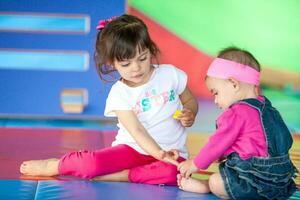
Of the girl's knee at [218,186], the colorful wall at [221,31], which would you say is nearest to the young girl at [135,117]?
the girl's knee at [218,186]

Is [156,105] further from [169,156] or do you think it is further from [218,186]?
[218,186]

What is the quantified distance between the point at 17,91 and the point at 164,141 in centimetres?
204

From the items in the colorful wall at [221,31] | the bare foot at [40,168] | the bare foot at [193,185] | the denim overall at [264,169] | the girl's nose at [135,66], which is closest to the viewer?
the denim overall at [264,169]

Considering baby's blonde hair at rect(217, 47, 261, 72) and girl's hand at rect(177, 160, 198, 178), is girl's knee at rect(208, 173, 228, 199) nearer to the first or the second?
girl's hand at rect(177, 160, 198, 178)

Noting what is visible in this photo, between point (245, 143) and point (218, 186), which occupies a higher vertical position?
point (245, 143)

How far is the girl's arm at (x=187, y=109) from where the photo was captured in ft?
8.34

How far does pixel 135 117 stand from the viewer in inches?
98.6

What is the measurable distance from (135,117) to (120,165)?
0.21 m

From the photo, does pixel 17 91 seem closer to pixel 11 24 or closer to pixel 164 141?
pixel 11 24

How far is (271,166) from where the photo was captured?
2180 mm

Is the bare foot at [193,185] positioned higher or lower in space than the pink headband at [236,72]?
lower

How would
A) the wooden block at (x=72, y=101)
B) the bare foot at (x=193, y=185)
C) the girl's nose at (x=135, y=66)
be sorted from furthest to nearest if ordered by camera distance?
1. the wooden block at (x=72, y=101)
2. the girl's nose at (x=135, y=66)
3. the bare foot at (x=193, y=185)

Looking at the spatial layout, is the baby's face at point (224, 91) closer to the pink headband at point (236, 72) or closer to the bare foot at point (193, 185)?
the pink headband at point (236, 72)

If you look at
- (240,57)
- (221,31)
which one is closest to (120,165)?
(240,57)
